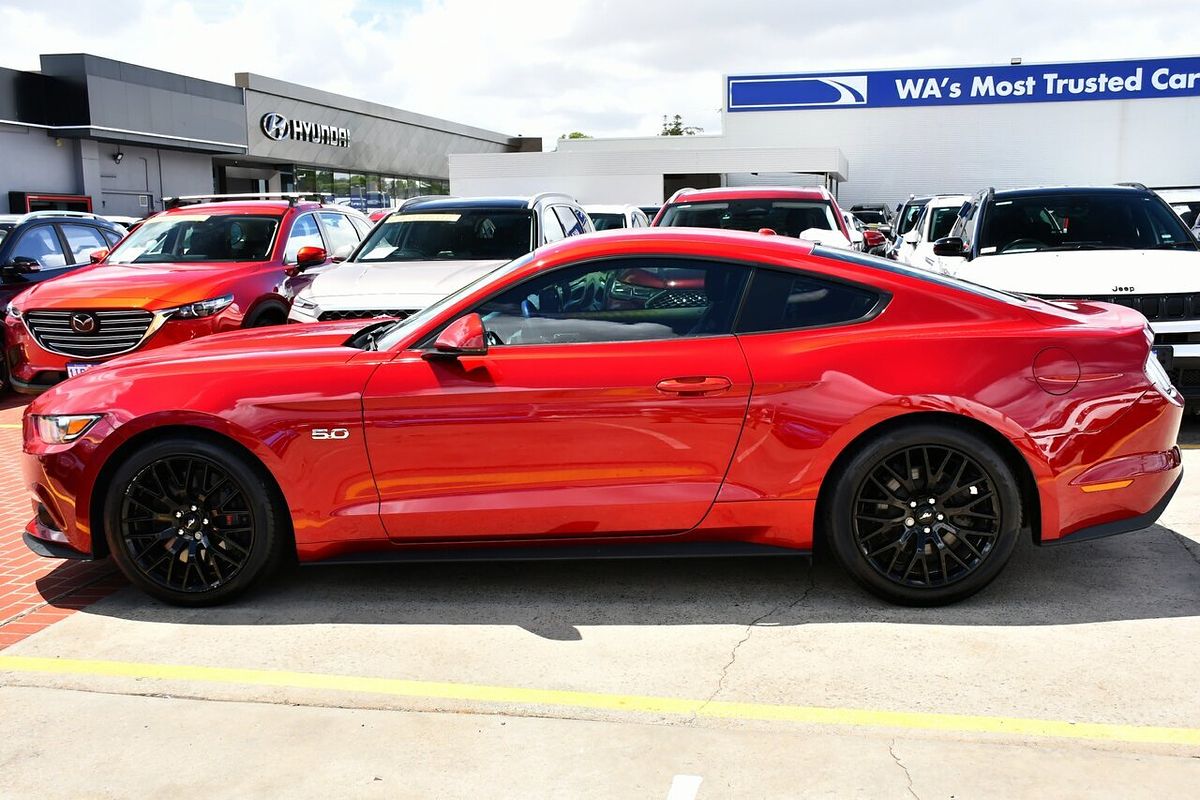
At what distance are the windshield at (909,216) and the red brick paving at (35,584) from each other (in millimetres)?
16578

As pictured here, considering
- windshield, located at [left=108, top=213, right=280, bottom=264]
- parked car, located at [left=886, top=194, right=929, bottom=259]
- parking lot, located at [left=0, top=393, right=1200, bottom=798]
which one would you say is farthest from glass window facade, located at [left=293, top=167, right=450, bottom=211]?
parking lot, located at [left=0, top=393, right=1200, bottom=798]

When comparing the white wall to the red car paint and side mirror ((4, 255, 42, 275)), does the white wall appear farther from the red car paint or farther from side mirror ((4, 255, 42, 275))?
the red car paint

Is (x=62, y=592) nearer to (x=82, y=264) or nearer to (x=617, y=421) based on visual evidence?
(x=617, y=421)

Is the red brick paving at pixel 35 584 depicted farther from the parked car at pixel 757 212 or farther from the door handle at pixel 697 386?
the parked car at pixel 757 212

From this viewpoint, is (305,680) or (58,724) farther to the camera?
(305,680)

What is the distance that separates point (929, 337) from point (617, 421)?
4.38ft

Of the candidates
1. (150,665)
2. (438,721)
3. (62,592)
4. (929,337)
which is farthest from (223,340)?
(929,337)

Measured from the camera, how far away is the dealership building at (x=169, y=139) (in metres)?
29.9

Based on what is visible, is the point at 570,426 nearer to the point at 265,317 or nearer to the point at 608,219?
the point at 265,317

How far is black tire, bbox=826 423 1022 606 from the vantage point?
4629 millimetres

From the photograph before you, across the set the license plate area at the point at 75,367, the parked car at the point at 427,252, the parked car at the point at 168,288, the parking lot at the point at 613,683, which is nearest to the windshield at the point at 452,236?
the parked car at the point at 427,252

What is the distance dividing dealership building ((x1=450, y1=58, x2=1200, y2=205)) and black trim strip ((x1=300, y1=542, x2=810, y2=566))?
3843 cm

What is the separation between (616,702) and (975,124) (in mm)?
46760

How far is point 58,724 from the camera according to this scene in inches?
155
